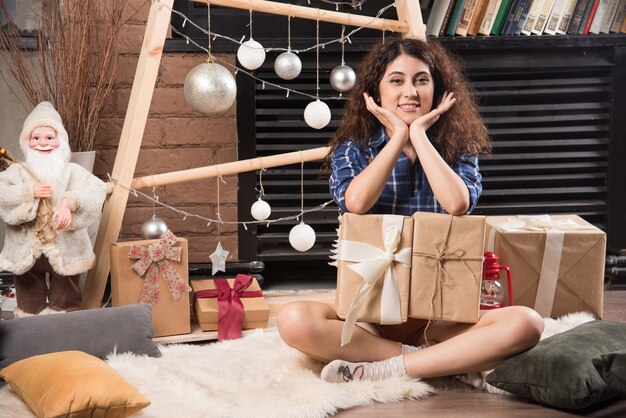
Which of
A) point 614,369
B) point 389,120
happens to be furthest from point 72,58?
point 614,369

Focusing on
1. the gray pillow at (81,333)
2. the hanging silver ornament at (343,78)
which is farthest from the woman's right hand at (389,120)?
the gray pillow at (81,333)

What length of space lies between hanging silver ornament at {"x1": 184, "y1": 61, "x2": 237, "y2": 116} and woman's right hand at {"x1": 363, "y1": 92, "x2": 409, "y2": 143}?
0.46 meters

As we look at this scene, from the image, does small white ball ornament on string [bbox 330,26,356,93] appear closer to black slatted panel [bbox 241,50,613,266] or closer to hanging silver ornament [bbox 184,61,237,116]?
hanging silver ornament [bbox 184,61,237,116]

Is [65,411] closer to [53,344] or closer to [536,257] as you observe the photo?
[53,344]

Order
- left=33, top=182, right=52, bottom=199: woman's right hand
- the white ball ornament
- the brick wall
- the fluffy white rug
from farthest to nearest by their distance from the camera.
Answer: the brick wall < the white ball ornament < left=33, top=182, right=52, bottom=199: woman's right hand < the fluffy white rug

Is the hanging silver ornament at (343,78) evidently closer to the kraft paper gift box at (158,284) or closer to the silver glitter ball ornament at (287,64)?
the silver glitter ball ornament at (287,64)

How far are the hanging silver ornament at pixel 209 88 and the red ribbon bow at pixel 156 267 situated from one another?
40cm

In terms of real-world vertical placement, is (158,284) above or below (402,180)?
below

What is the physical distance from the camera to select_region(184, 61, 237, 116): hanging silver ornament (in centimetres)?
254

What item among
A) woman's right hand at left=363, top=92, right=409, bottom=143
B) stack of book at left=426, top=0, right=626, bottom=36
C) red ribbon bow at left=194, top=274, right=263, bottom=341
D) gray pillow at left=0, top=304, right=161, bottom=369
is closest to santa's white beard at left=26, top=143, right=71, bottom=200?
gray pillow at left=0, top=304, right=161, bottom=369

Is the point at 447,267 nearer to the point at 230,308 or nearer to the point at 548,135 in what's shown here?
the point at 230,308

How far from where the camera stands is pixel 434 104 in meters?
2.37

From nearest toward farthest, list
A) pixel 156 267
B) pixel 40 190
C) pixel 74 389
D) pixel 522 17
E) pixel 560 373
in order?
pixel 74 389
pixel 560 373
pixel 40 190
pixel 156 267
pixel 522 17

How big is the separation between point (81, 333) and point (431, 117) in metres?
1.06
